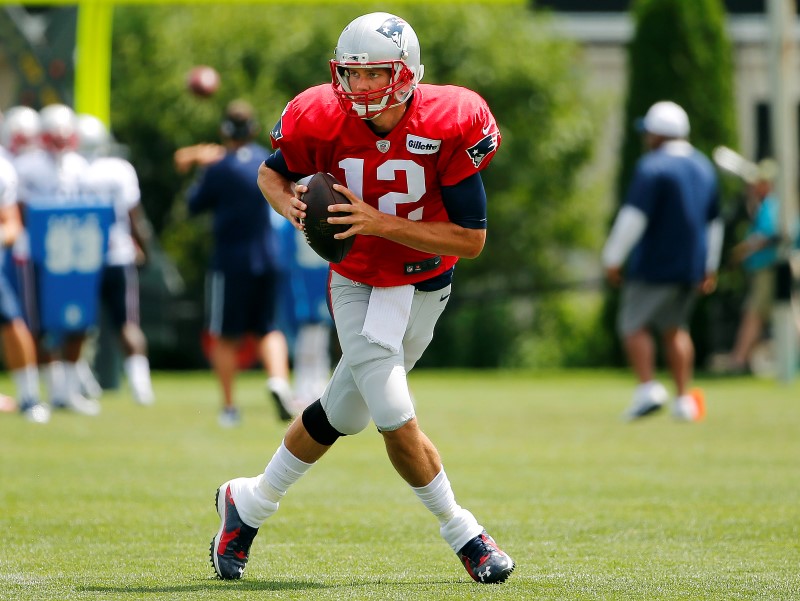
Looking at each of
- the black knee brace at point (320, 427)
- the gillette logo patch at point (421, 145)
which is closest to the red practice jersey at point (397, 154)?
the gillette logo patch at point (421, 145)

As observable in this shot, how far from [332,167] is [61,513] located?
76.7 inches

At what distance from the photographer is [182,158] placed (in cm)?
945

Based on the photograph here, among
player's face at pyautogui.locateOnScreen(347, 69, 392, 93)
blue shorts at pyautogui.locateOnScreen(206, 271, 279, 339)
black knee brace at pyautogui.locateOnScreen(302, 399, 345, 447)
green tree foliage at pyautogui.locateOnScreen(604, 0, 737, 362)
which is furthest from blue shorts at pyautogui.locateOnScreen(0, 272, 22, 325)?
green tree foliage at pyautogui.locateOnScreen(604, 0, 737, 362)

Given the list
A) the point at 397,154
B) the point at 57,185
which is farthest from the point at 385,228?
the point at 57,185

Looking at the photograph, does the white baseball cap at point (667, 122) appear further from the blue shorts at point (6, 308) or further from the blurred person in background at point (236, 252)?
the blue shorts at point (6, 308)

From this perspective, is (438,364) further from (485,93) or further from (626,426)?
(626,426)

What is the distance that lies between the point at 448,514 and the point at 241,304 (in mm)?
5036

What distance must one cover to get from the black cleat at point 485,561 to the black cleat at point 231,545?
2.09ft

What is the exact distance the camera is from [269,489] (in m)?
4.59

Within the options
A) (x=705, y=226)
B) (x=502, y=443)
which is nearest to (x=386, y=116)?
(x=502, y=443)

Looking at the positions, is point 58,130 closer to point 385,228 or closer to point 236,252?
point 236,252

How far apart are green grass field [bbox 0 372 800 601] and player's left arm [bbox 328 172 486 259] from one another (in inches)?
37.7

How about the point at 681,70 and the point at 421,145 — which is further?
the point at 681,70

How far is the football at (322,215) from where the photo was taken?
14.0 feet
